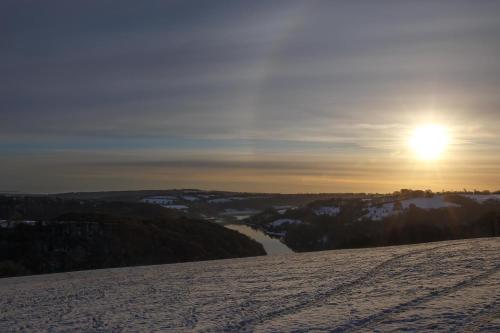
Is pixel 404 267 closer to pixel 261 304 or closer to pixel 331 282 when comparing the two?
pixel 331 282

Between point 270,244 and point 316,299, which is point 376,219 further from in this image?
point 316,299

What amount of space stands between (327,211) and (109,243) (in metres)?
56.6

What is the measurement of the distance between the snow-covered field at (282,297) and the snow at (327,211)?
241ft

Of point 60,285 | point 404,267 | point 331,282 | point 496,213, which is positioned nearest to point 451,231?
point 496,213

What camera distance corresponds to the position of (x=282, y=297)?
48.3ft

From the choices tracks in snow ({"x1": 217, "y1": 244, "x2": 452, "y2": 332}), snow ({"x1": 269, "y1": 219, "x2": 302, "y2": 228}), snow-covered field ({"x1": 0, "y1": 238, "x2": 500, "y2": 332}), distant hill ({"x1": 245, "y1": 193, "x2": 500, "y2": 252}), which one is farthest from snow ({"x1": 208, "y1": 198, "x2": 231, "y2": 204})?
tracks in snow ({"x1": 217, "y1": 244, "x2": 452, "y2": 332})

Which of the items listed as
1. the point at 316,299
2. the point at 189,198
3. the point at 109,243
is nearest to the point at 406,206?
the point at 109,243

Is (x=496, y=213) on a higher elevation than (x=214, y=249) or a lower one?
higher

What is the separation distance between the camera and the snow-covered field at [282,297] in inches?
454

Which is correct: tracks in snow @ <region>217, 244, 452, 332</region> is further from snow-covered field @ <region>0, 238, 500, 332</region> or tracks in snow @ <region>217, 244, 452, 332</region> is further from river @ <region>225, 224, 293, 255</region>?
river @ <region>225, 224, 293, 255</region>

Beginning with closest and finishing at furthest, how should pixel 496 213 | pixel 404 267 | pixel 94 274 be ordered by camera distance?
pixel 404 267
pixel 94 274
pixel 496 213

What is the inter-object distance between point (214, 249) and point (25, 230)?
59.0 ft

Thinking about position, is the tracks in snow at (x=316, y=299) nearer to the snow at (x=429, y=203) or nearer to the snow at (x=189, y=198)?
the snow at (x=429, y=203)

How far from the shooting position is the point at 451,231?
40.0 meters
